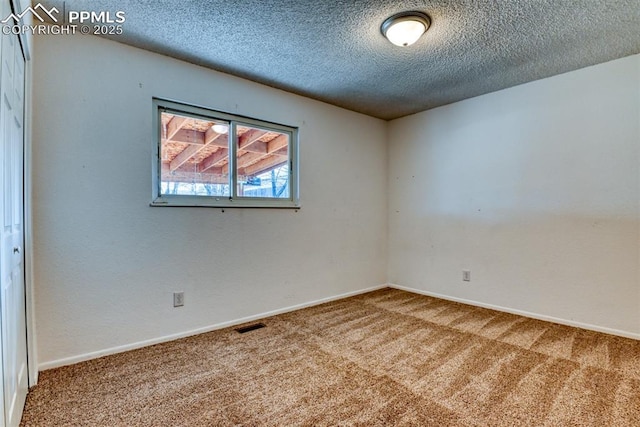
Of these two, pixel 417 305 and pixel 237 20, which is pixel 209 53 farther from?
pixel 417 305

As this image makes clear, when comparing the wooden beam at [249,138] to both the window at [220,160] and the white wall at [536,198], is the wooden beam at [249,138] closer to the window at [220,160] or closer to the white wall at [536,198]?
the window at [220,160]

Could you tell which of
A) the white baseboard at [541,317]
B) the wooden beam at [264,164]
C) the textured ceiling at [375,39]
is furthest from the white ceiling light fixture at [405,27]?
the white baseboard at [541,317]

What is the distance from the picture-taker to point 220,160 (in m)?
2.94

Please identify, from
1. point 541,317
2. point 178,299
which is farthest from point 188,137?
point 541,317

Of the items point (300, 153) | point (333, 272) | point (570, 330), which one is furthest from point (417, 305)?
point (300, 153)

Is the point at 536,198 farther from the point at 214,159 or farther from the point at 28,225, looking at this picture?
the point at 28,225

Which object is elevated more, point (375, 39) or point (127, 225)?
point (375, 39)

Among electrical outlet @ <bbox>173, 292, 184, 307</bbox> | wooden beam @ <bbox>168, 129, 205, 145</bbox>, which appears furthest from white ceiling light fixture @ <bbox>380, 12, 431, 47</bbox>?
electrical outlet @ <bbox>173, 292, 184, 307</bbox>

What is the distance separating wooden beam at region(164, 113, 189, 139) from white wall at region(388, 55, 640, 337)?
9.29 ft

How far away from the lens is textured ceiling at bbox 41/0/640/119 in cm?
195

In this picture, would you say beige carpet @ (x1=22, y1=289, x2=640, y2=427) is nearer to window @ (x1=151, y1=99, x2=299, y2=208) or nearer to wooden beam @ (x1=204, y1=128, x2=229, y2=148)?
window @ (x1=151, y1=99, x2=299, y2=208)

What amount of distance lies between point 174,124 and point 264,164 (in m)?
0.94

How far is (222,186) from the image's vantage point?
2939 millimetres

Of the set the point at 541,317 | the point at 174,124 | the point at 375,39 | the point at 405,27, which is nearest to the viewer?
the point at 405,27
